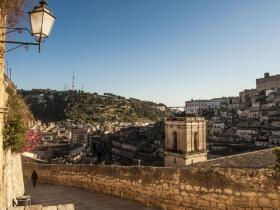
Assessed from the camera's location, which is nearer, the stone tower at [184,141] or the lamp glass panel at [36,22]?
the lamp glass panel at [36,22]

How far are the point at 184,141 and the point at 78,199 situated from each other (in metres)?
28.4

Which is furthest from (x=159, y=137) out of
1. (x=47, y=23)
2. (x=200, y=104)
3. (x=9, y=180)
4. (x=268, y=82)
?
(x=47, y=23)

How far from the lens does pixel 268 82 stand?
130500mm

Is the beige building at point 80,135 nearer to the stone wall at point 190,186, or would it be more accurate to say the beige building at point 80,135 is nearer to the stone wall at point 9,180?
the stone wall at point 9,180

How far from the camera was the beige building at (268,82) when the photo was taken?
126625 mm

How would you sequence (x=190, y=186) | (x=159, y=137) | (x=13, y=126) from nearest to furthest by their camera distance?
(x=190, y=186)
(x=13, y=126)
(x=159, y=137)

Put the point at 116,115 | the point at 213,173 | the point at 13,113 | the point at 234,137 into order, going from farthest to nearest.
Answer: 1. the point at 116,115
2. the point at 234,137
3. the point at 13,113
4. the point at 213,173

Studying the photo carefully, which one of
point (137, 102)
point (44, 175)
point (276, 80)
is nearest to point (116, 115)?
point (137, 102)

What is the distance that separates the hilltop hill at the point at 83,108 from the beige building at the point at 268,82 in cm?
6143

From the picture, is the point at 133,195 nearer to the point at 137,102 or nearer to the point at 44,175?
the point at 44,175

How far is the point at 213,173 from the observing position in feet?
24.6

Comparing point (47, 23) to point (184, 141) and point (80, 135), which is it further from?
point (80, 135)

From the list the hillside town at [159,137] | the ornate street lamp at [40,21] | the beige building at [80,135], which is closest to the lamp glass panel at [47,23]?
the ornate street lamp at [40,21]

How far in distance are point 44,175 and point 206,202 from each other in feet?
33.3
